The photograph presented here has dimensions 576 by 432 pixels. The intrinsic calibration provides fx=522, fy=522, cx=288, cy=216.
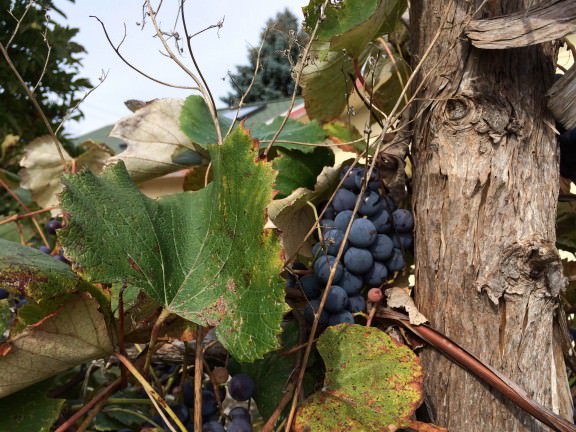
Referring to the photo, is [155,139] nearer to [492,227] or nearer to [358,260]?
[358,260]

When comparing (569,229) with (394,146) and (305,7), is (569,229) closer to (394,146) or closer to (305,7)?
(394,146)

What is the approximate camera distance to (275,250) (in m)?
0.42

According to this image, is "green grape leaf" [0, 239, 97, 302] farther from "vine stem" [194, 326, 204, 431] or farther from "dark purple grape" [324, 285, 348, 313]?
"dark purple grape" [324, 285, 348, 313]

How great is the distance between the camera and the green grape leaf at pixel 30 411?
479 mm

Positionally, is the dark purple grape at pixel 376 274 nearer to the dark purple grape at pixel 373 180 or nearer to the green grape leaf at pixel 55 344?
the dark purple grape at pixel 373 180

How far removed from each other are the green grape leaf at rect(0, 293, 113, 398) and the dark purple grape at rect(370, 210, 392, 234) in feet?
1.04

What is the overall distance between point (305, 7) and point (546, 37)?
10.2 inches

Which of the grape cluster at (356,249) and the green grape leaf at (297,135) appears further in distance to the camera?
the green grape leaf at (297,135)

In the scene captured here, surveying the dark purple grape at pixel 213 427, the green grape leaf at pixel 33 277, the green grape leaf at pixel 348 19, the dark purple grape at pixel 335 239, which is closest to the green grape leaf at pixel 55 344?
the green grape leaf at pixel 33 277

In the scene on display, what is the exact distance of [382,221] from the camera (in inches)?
24.1

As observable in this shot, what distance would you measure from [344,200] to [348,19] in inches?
8.2

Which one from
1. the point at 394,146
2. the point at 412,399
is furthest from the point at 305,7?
the point at 412,399

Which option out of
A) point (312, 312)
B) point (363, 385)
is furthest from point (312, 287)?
point (363, 385)

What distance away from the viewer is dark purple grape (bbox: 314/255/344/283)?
22.3 inches
